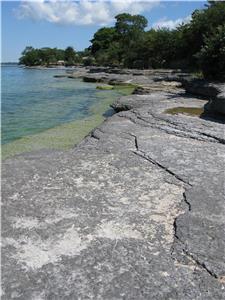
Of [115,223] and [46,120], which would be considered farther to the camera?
[46,120]

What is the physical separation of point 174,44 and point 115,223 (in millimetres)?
49118

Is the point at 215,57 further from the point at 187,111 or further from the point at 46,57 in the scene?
the point at 46,57

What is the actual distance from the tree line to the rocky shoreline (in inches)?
436

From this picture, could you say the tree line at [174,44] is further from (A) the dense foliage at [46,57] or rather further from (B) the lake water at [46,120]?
(A) the dense foliage at [46,57]

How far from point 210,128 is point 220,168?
304 centimetres

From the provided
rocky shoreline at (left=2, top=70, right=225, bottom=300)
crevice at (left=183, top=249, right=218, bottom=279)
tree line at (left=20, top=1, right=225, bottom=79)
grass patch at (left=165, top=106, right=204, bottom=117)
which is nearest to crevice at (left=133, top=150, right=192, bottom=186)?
rocky shoreline at (left=2, top=70, right=225, bottom=300)

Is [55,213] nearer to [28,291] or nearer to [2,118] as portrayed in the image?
[28,291]

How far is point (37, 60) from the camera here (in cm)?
13075

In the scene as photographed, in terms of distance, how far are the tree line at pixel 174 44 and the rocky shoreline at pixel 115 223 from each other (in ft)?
36.3

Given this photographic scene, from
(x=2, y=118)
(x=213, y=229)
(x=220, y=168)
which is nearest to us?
(x=213, y=229)

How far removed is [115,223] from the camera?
4.46 m

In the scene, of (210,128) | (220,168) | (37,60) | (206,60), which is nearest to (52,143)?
(210,128)

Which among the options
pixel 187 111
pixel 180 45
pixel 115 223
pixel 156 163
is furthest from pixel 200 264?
pixel 180 45

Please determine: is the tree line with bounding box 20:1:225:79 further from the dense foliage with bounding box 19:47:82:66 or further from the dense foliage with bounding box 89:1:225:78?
the dense foliage with bounding box 19:47:82:66
